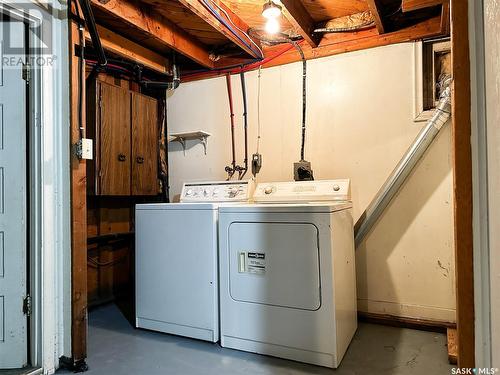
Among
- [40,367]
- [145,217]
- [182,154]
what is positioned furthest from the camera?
[182,154]

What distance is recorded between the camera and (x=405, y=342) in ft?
6.67

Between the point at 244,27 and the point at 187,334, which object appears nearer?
the point at 187,334

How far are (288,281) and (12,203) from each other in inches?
61.5

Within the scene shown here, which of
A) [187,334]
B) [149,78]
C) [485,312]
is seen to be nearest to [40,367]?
[187,334]

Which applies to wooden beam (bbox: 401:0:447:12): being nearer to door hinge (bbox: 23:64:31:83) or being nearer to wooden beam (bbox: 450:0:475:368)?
wooden beam (bbox: 450:0:475:368)

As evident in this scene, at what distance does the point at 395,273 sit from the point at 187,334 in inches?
60.9

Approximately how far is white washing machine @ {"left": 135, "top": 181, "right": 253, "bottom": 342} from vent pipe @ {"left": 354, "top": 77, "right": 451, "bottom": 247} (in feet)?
3.64

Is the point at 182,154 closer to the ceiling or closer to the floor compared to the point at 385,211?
closer to the ceiling

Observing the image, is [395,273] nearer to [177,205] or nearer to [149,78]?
[177,205]

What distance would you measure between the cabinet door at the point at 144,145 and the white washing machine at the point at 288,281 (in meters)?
1.23

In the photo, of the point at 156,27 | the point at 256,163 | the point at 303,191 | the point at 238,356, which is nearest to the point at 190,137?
the point at 256,163

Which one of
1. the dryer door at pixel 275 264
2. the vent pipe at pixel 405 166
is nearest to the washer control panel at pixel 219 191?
the dryer door at pixel 275 264

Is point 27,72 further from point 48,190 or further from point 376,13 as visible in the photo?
point 376,13

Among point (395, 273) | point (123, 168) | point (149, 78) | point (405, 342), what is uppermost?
point (149, 78)
